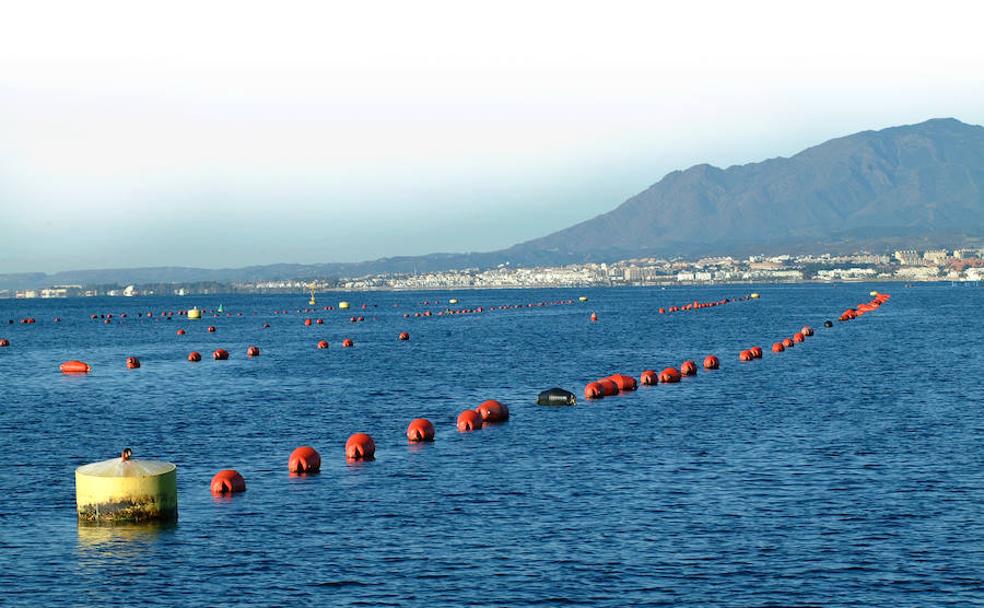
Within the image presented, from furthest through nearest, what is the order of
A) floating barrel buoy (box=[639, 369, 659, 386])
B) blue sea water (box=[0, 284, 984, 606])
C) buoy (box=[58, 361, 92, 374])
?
buoy (box=[58, 361, 92, 374]) → floating barrel buoy (box=[639, 369, 659, 386]) → blue sea water (box=[0, 284, 984, 606])

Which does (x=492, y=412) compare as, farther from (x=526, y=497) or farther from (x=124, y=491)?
(x=124, y=491)

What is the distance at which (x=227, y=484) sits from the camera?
→ 48.3 meters

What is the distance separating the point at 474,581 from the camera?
1383 inches

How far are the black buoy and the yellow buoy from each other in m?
39.6

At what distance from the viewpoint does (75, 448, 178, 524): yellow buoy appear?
41.6m

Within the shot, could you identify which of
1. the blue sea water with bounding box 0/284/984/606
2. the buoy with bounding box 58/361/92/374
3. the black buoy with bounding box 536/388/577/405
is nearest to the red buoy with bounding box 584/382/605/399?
the blue sea water with bounding box 0/284/984/606

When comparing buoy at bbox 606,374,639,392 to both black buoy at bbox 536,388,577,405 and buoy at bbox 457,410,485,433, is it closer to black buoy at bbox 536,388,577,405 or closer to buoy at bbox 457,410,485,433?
black buoy at bbox 536,388,577,405

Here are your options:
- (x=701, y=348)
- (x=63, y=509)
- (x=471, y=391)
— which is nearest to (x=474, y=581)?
(x=63, y=509)

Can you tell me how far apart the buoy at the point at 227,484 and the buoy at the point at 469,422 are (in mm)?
Answer: 20574

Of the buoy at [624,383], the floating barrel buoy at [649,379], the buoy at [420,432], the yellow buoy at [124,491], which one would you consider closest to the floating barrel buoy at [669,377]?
the floating barrel buoy at [649,379]

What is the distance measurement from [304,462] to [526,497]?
11.0 m

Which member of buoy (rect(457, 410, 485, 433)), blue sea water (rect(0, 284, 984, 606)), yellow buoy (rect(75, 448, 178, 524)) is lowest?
blue sea water (rect(0, 284, 984, 606))

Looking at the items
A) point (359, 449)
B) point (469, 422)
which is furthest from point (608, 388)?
point (359, 449)

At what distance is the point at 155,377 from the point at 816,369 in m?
56.9
